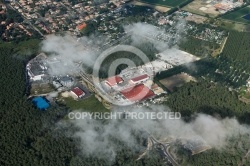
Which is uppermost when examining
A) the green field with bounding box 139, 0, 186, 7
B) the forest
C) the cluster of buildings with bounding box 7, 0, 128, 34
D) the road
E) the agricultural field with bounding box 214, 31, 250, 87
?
the forest

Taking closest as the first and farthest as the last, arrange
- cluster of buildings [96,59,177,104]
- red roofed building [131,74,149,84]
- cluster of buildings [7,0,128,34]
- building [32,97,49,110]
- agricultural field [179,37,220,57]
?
building [32,97,49,110] < cluster of buildings [96,59,177,104] < red roofed building [131,74,149,84] < agricultural field [179,37,220,57] < cluster of buildings [7,0,128,34]

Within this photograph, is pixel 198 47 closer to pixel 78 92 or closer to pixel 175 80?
pixel 175 80

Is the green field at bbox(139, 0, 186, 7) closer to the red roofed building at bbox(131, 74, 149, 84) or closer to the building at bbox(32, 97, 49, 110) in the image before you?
the red roofed building at bbox(131, 74, 149, 84)

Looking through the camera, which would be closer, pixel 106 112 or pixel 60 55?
pixel 106 112

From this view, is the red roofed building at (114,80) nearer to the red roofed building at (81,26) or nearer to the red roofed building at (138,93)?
the red roofed building at (138,93)

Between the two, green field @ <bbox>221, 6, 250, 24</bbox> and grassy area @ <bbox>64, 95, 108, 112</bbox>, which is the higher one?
grassy area @ <bbox>64, 95, 108, 112</bbox>

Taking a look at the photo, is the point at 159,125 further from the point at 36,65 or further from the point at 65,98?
the point at 36,65

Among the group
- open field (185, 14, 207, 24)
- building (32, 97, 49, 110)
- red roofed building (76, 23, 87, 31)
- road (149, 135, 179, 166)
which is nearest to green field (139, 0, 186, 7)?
open field (185, 14, 207, 24)

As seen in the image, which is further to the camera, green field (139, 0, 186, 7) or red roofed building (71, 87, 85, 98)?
green field (139, 0, 186, 7)

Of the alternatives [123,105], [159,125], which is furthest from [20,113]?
[159,125]
